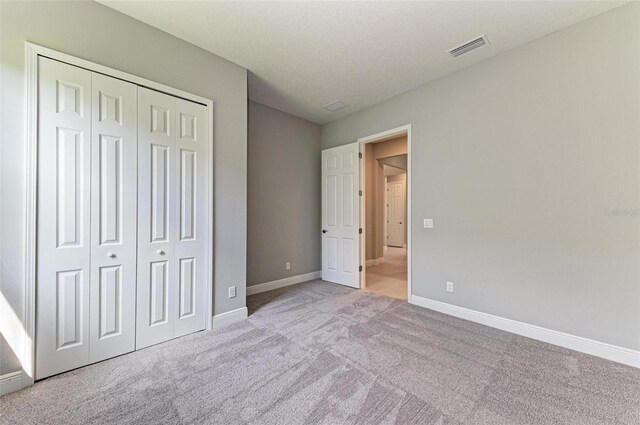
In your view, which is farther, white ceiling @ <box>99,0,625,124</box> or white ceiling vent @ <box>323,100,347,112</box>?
white ceiling vent @ <box>323,100,347,112</box>

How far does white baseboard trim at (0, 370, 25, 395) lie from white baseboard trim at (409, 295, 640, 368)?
12.4ft

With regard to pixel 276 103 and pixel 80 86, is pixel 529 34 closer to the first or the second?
pixel 276 103

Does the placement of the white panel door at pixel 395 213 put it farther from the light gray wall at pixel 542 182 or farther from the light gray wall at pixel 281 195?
the light gray wall at pixel 542 182

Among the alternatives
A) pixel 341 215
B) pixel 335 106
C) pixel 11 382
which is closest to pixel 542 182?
pixel 341 215

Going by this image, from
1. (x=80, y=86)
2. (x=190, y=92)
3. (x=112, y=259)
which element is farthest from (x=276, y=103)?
(x=112, y=259)

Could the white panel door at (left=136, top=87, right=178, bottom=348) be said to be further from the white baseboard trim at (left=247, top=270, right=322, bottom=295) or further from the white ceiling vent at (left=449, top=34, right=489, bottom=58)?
the white ceiling vent at (left=449, top=34, right=489, bottom=58)

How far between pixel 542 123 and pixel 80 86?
4.08m

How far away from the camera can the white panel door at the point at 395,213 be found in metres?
8.59

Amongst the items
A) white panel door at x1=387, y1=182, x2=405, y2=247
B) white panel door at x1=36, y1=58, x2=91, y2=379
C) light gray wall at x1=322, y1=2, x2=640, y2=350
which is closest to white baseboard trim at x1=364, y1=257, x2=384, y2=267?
light gray wall at x1=322, y1=2, x2=640, y2=350

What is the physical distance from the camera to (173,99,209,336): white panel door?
2338 millimetres

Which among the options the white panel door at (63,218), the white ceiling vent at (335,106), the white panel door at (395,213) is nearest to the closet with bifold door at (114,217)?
the white panel door at (63,218)

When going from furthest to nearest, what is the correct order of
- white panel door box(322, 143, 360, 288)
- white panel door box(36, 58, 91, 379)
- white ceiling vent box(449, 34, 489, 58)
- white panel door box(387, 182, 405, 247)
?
white panel door box(387, 182, 405, 247), white panel door box(322, 143, 360, 288), white ceiling vent box(449, 34, 489, 58), white panel door box(36, 58, 91, 379)

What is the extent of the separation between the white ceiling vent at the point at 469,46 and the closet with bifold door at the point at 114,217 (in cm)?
271

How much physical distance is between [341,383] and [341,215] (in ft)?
8.93
